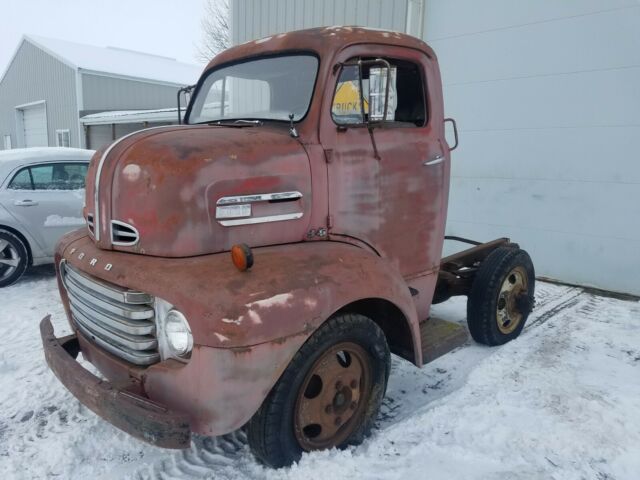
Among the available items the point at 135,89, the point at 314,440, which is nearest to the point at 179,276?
the point at 314,440

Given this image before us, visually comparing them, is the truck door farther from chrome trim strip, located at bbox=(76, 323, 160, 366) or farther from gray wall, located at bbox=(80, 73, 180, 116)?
gray wall, located at bbox=(80, 73, 180, 116)

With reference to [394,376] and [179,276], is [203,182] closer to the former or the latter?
[179,276]

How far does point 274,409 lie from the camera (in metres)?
2.46

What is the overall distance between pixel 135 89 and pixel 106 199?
70.1 feet

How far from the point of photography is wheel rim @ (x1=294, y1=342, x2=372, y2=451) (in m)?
2.68

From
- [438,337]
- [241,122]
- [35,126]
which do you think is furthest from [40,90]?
[438,337]

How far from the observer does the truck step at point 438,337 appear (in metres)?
3.42

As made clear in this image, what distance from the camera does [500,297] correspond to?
4.50 meters

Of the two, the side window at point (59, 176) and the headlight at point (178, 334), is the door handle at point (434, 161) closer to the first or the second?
the headlight at point (178, 334)

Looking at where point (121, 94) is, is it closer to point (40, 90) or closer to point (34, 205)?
point (40, 90)

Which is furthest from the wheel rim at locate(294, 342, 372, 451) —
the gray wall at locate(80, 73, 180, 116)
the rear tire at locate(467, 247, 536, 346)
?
the gray wall at locate(80, 73, 180, 116)

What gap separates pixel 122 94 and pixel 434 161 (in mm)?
20867

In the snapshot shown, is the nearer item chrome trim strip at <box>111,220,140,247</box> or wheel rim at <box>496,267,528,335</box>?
chrome trim strip at <box>111,220,140,247</box>

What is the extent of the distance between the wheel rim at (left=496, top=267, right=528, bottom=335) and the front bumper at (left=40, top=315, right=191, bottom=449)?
316 centimetres
